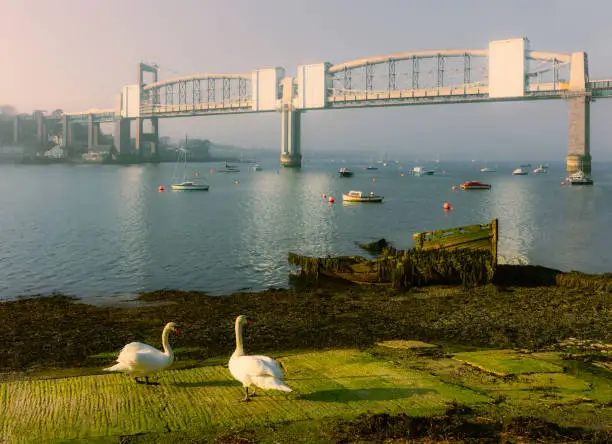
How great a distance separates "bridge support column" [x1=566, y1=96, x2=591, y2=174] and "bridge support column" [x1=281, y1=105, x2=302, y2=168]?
69.3 metres

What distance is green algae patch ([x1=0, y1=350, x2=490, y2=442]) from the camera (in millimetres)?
7480

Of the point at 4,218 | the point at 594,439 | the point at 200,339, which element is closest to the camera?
the point at 594,439

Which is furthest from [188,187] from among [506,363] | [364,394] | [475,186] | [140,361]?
[364,394]

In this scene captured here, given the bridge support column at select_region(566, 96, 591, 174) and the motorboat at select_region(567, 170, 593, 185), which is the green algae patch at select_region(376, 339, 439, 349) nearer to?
the motorboat at select_region(567, 170, 593, 185)

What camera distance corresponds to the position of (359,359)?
10.2m

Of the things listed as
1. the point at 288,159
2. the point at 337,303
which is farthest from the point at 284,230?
the point at 288,159

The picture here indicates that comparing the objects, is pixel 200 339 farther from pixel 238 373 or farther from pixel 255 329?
pixel 238 373

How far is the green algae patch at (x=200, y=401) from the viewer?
24.5 ft

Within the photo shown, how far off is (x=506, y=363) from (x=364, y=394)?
9.06 feet

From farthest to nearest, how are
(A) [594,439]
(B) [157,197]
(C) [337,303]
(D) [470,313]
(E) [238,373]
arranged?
(B) [157,197] < (C) [337,303] < (D) [470,313] < (E) [238,373] < (A) [594,439]

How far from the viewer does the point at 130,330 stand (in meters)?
14.8

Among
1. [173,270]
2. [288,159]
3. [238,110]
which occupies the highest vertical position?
[238,110]

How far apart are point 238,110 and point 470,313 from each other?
169m

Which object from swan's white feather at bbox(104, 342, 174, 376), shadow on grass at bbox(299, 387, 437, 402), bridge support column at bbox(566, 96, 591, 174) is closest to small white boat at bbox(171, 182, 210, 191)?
bridge support column at bbox(566, 96, 591, 174)
